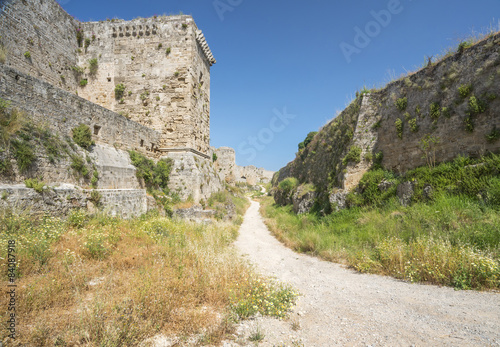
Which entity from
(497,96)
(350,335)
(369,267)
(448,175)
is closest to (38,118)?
(350,335)

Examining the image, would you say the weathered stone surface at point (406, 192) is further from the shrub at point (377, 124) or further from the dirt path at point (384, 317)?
the dirt path at point (384, 317)

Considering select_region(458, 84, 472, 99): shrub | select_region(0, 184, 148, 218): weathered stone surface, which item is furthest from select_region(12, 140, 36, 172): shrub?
select_region(458, 84, 472, 99): shrub

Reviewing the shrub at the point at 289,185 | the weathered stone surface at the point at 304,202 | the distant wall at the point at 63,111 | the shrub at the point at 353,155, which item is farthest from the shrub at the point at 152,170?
the shrub at the point at 289,185

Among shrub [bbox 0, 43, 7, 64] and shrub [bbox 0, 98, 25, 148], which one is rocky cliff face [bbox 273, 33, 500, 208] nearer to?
shrub [bbox 0, 98, 25, 148]

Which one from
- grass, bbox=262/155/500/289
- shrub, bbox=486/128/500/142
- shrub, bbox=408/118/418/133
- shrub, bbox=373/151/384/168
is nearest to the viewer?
grass, bbox=262/155/500/289

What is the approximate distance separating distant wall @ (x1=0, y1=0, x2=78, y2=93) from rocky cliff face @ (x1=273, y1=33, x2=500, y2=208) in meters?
17.0

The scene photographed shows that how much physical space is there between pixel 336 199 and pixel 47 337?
34.4 ft

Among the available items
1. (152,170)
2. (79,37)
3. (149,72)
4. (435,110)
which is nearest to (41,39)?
(79,37)

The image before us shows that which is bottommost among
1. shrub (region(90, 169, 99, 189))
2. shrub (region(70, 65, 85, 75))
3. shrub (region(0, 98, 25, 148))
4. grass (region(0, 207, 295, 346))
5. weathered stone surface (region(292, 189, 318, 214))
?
grass (region(0, 207, 295, 346))

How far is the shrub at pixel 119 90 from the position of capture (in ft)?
46.2

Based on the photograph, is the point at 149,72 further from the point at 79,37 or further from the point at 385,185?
the point at 385,185

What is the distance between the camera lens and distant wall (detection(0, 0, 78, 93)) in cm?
1000

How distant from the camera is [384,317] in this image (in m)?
3.41

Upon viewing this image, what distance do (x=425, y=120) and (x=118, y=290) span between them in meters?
11.5
